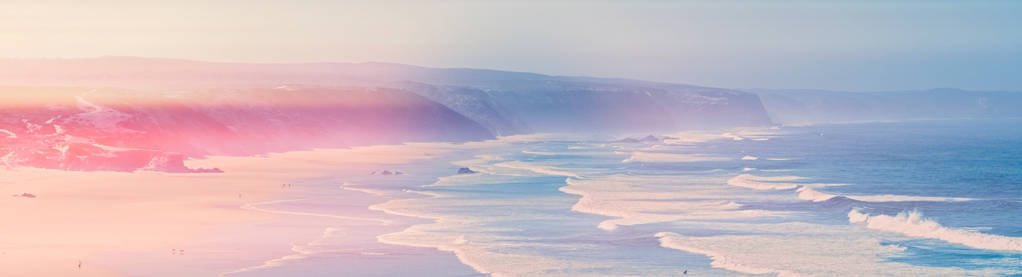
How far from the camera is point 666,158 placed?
9219cm

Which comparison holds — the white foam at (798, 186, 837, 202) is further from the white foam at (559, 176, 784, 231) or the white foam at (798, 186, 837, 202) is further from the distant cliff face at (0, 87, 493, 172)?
the distant cliff face at (0, 87, 493, 172)

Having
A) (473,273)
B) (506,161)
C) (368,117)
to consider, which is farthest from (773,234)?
(368,117)

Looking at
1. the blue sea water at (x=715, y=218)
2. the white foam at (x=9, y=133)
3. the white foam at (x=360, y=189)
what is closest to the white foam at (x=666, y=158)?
the blue sea water at (x=715, y=218)

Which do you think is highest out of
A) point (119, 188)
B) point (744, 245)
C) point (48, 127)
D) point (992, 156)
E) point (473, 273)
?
point (992, 156)

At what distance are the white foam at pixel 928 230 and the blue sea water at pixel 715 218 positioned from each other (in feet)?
0.18

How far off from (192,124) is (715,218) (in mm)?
67605

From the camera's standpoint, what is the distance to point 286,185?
59.0 m

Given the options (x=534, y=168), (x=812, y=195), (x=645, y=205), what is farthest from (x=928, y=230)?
(x=534, y=168)

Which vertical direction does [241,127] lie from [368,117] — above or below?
below

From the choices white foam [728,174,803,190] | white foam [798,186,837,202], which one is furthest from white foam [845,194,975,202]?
white foam [728,174,803,190]

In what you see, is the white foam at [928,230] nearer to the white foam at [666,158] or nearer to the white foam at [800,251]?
the white foam at [800,251]

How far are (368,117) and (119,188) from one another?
8524cm

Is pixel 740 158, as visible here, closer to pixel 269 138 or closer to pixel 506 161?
pixel 506 161

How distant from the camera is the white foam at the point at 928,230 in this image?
35188 millimetres
